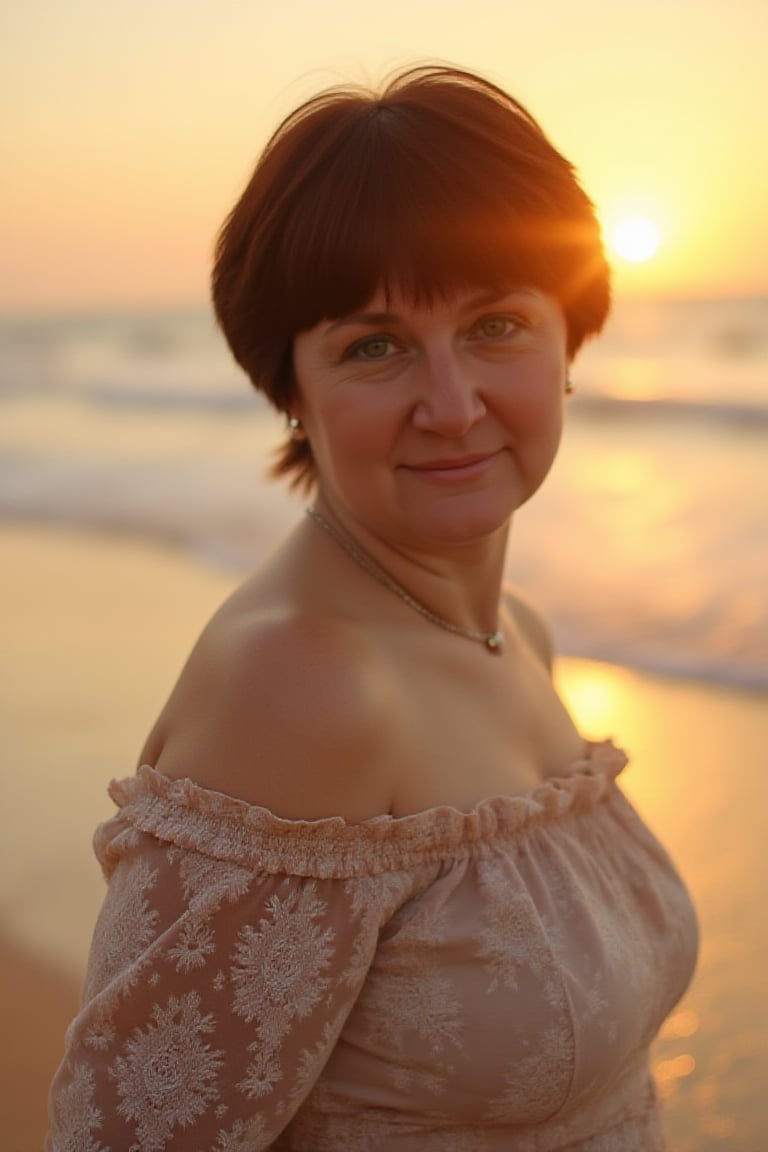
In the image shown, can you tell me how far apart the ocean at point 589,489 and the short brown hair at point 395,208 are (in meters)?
1.36

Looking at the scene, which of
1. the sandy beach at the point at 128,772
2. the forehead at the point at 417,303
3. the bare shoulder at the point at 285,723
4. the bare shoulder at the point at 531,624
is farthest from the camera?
the sandy beach at the point at 128,772

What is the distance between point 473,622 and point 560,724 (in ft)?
0.77

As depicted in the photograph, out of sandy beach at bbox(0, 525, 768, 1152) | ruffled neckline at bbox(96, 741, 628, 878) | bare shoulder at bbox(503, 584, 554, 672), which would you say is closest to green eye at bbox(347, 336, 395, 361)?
ruffled neckline at bbox(96, 741, 628, 878)

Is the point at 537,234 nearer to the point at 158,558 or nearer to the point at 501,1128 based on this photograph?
the point at 501,1128

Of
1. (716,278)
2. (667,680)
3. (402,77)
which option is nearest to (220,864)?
(402,77)

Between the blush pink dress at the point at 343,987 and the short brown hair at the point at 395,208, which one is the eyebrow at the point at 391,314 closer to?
the short brown hair at the point at 395,208

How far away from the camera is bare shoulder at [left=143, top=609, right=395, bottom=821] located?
1.58m

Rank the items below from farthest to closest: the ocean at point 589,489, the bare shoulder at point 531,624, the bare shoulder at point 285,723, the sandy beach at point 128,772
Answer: the ocean at point 589,489 < the sandy beach at point 128,772 < the bare shoulder at point 531,624 < the bare shoulder at point 285,723

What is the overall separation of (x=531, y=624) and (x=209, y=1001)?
1.11m

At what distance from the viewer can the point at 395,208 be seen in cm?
167

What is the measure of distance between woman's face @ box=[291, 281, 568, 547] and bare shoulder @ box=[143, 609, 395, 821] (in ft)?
0.81

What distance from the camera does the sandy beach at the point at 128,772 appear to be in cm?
292

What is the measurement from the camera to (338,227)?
167 centimetres

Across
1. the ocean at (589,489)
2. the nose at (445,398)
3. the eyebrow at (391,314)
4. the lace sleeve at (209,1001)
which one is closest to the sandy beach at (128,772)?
the ocean at (589,489)
